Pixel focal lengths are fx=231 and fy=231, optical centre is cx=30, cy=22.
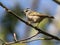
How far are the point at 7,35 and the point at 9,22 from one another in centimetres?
50

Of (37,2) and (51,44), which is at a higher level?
(37,2)

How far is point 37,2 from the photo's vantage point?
540 centimetres

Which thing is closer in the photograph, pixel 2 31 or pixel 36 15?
pixel 36 15

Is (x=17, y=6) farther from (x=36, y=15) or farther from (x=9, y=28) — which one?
(x=36, y=15)

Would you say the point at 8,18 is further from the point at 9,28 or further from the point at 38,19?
the point at 38,19

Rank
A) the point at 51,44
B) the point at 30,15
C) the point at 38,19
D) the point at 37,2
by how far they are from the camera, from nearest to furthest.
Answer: the point at 38,19 < the point at 30,15 < the point at 51,44 < the point at 37,2

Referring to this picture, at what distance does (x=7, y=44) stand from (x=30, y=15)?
5.94ft

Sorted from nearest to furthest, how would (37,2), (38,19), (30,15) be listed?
(38,19)
(30,15)
(37,2)

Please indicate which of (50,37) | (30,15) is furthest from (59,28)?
(50,37)

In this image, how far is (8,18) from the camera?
5520 millimetres

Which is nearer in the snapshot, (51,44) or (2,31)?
(51,44)

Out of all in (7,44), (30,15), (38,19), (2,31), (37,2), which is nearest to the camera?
Result: (7,44)

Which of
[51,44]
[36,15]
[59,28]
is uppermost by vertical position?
[36,15]

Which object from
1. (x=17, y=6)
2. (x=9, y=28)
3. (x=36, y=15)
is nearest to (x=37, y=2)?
(x=17, y=6)
